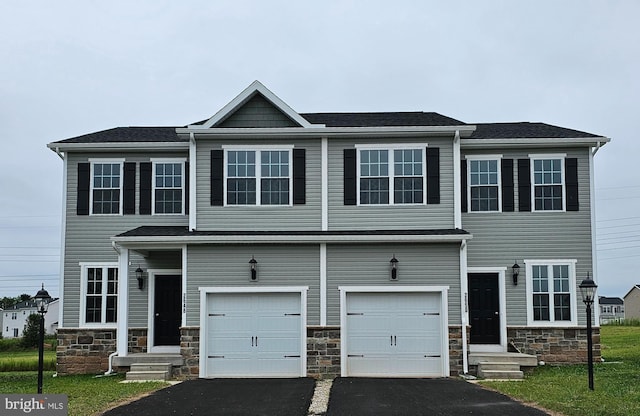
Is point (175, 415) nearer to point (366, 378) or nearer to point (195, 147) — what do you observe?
point (366, 378)

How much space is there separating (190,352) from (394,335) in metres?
4.69

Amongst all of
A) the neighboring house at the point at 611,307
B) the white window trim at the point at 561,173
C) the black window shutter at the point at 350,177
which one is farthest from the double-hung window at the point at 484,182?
the neighboring house at the point at 611,307

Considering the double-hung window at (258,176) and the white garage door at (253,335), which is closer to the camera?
the white garage door at (253,335)

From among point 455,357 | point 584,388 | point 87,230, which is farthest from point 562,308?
point 87,230

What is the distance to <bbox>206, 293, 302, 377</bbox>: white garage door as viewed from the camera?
16922mm

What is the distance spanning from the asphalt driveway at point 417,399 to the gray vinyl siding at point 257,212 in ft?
13.2

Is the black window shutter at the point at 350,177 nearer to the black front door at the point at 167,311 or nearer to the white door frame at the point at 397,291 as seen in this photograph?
the white door frame at the point at 397,291

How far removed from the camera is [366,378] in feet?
54.3

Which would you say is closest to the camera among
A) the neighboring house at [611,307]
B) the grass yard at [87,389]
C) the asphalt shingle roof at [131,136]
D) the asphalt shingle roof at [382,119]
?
the grass yard at [87,389]

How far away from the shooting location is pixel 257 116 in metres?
18.0

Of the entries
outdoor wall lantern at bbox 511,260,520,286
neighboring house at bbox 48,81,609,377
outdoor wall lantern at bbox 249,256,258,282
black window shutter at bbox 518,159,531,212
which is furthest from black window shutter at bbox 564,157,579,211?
outdoor wall lantern at bbox 249,256,258,282

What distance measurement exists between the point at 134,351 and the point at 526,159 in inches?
A: 445

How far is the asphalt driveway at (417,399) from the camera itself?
38.3 ft

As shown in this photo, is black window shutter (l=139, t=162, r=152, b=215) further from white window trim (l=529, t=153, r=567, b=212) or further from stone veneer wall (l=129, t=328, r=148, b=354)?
white window trim (l=529, t=153, r=567, b=212)
